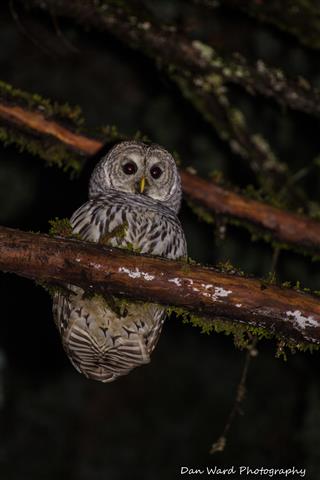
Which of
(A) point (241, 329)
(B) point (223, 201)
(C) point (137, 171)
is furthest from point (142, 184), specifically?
(A) point (241, 329)

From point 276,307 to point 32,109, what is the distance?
252 cm

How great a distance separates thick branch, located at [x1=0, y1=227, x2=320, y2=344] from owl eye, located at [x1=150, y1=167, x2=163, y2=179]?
1.48 metres

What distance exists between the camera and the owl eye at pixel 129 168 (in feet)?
13.5

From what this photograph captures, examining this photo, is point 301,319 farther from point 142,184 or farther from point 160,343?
point 160,343

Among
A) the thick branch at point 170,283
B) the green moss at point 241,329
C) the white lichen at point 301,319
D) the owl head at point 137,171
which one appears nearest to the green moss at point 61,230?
the thick branch at point 170,283

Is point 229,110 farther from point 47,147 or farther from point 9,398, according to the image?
point 9,398

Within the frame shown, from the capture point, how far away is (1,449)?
22.9ft

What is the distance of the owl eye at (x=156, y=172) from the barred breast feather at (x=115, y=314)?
19.5 inches

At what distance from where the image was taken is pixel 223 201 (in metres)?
4.75

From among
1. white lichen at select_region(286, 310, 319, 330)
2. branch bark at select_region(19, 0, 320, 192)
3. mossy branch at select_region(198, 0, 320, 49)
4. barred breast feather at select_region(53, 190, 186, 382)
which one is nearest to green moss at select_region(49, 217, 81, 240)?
barred breast feather at select_region(53, 190, 186, 382)

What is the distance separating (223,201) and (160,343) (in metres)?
3.40

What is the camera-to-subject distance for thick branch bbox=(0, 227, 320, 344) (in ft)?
8.84

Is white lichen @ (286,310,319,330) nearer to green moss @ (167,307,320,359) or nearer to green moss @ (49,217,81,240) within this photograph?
green moss @ (167,307,320,359)

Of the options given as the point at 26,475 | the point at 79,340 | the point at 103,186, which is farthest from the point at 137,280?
the point at 26,475
